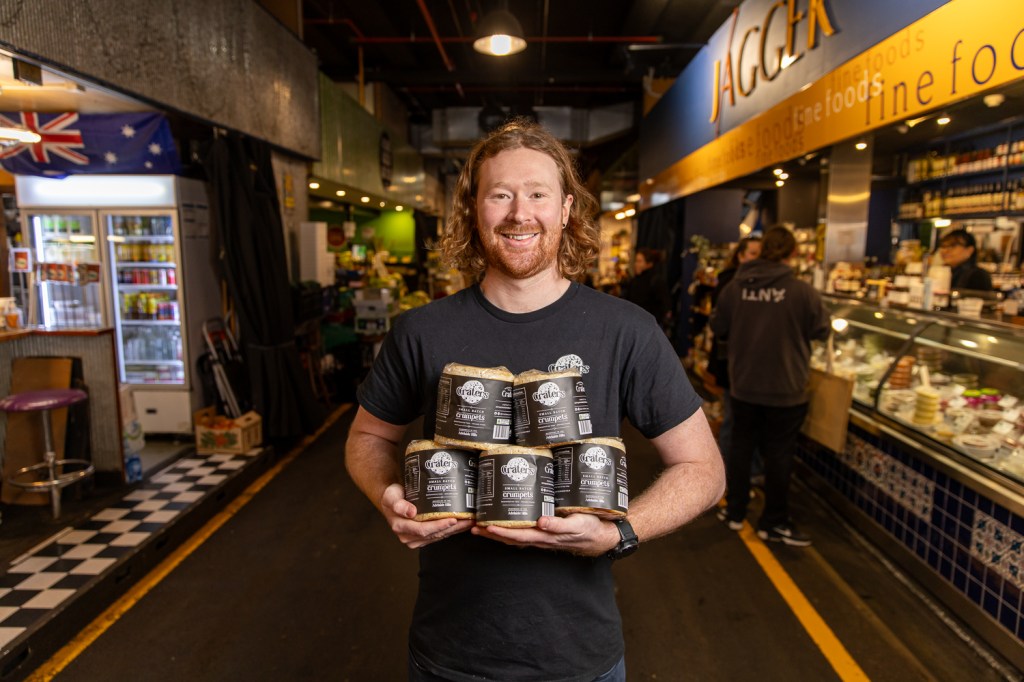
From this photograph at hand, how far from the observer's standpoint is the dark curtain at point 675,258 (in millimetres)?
10250

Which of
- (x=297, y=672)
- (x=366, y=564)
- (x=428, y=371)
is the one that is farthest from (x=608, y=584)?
(x=366, y=564)

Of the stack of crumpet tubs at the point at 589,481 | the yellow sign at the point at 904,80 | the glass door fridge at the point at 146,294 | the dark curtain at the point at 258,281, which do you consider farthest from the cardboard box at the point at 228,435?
the yellow sign at the point at 904,80

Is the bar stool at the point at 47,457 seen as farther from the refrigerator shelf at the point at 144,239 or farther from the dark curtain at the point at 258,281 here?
the refrigerator shelf at the point at 144,239

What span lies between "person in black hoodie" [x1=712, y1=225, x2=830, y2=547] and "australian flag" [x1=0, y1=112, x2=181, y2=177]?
15.4ft

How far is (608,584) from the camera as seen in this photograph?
1543 millimetres

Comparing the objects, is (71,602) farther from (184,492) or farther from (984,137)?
(984,137)

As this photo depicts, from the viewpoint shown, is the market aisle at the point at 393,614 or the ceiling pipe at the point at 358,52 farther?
the ceiling pipe at the point at 358,52

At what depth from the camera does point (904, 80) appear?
374cm

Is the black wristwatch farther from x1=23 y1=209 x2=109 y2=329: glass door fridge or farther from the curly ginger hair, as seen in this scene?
x1=23 y1=209 x2=109 y2=329: glass door fridge

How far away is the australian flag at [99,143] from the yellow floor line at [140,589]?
2.81 m

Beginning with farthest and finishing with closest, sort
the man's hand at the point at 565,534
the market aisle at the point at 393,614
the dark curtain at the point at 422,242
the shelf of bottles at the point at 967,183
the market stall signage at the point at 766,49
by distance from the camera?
1. the dark curtain at the point at 422,242
2. the shelf of bottles at the point at 967,183
3. the market stall signage at the point at 766,49
4. the market aisle at the point at 393,614
5. the man's hand at the point at 565,534

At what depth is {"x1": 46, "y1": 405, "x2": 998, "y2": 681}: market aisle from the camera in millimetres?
2918

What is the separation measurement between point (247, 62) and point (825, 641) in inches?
256

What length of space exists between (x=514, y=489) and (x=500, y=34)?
6.38 m
